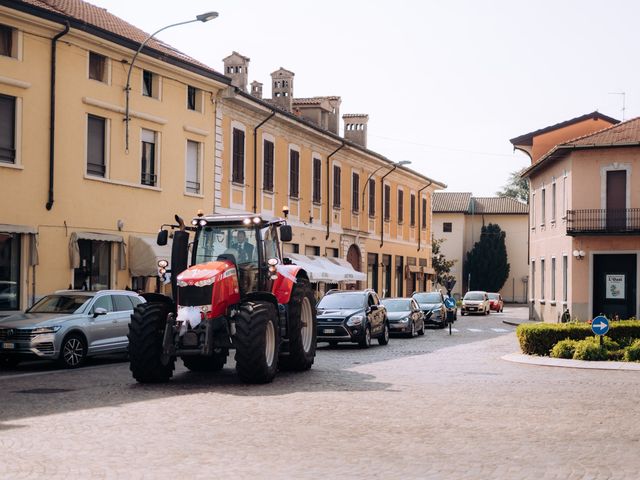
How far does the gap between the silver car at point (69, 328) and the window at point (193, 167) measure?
11.1m

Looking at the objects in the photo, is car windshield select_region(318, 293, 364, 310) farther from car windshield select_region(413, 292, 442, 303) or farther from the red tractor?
car windshield select_region(413, 292, 442, 303)

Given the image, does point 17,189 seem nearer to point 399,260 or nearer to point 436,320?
point 436,320

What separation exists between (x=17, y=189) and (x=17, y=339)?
660 cm

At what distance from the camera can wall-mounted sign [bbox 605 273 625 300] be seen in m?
41.0

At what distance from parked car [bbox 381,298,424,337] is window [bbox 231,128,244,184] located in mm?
7148

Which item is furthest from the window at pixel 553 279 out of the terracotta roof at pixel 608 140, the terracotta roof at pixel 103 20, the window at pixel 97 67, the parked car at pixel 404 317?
the window at pixel 97 67

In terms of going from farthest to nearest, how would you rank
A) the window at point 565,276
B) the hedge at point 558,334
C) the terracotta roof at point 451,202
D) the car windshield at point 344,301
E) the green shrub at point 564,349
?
the terracotta roof at point 451,202
the window at point 565,276
the car windshield at point 344,301
the hedge at point 558,334
the green shrub at point 564,349

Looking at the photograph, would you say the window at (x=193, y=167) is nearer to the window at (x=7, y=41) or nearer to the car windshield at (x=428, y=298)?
the window at (x=7, y=41)

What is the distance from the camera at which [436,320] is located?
4238 cm

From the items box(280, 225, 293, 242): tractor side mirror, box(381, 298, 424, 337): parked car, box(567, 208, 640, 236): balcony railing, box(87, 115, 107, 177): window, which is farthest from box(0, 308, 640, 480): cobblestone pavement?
box(567, 208, 640, 236): balcony railing

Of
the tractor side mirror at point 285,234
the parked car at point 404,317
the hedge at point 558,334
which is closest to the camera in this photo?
the tractor side mirror at point 285,234

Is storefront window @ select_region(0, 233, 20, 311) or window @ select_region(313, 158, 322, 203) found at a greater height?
window @ select_region(313, 158, 322, 203)

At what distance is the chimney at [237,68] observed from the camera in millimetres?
40688

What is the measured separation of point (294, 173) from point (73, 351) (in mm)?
22788
